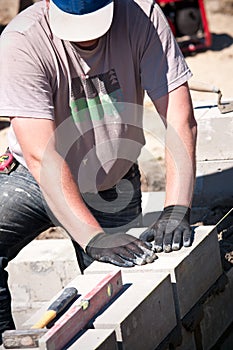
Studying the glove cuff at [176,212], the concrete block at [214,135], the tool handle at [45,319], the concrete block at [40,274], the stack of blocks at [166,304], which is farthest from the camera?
the concrete block at [214,135]

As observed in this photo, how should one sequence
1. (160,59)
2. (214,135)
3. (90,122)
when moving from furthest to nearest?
(214,135)
(90,122)
(160,59)

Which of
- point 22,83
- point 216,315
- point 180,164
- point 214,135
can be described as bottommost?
point 216,315

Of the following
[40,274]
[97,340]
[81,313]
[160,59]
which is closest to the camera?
[97,340]

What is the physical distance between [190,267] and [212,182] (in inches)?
79.0

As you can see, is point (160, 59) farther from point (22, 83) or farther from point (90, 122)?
point (22, 83)

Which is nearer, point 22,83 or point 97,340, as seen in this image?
point 97,340

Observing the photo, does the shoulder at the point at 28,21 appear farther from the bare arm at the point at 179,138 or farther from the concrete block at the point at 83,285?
the concrete block at the point at 83,285

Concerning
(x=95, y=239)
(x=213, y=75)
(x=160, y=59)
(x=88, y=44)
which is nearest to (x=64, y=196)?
(x=95, y=239)

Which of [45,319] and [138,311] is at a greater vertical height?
[45,319]

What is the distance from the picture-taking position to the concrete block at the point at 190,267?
404 centimetres

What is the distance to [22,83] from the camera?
409cm

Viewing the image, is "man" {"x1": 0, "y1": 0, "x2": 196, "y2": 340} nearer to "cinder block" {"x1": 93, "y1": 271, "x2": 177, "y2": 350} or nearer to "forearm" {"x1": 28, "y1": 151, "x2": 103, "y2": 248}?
"forearm" {"x1": 28, "y1": 151, "x2": 103, "y2": 248}

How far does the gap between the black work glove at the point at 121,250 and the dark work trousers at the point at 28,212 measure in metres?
0.45

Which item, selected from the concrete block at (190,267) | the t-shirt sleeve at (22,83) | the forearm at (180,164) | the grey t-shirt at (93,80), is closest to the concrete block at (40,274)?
the grey t-shirt at (93,80)
